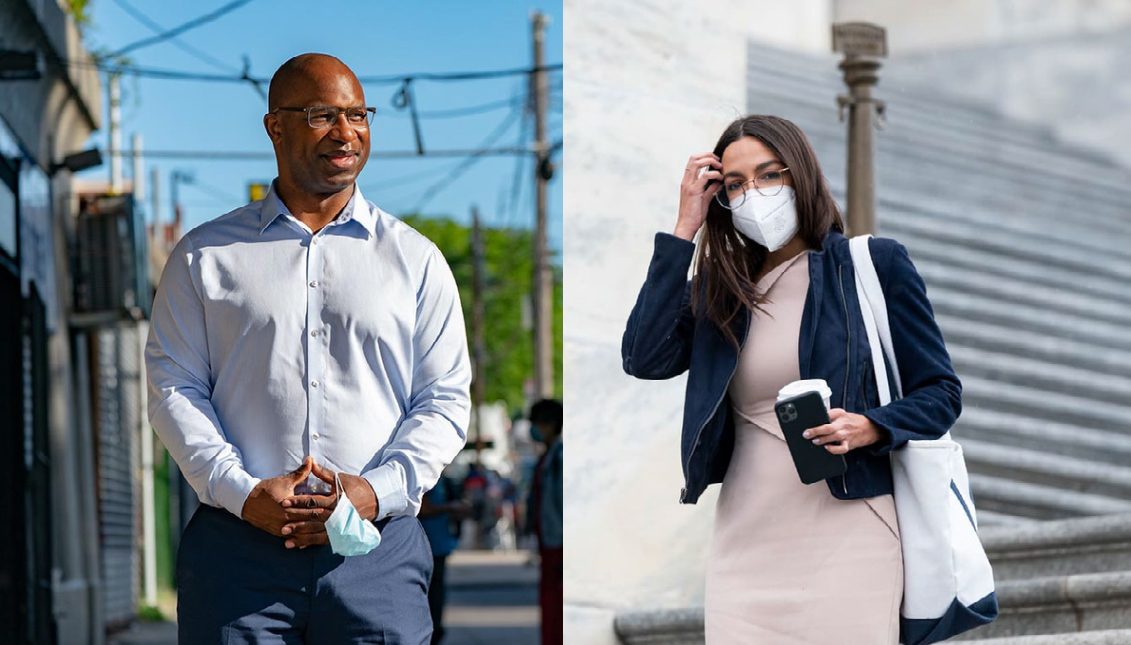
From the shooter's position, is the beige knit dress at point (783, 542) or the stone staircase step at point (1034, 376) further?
the stone staircase step at point (1034, 376)

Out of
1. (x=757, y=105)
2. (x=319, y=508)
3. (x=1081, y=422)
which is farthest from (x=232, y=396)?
(x=757, y=105)

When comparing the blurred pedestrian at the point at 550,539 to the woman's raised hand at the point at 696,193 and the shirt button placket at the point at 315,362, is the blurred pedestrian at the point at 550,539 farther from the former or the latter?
the shirt button placket at the point at 315,362

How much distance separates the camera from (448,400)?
3.19 metres

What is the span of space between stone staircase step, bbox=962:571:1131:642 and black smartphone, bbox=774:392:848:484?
8.42ft

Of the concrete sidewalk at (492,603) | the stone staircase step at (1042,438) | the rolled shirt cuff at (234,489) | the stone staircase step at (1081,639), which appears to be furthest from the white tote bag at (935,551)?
the concrete sidewalk at (492,603)

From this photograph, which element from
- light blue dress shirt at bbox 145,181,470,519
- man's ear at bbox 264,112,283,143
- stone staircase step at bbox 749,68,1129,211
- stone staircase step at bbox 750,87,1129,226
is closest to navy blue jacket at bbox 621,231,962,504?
light blue dress shirt at bbox 145,181,470,519

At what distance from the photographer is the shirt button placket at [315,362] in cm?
308

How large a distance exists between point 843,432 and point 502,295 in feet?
186

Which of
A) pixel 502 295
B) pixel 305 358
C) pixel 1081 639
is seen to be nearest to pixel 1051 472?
pixel 1081 639

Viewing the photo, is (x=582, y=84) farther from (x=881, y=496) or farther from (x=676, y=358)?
(x=881, y=496)

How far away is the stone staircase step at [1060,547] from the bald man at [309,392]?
131 inches

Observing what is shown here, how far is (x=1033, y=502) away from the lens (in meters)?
6.75

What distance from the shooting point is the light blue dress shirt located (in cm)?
308

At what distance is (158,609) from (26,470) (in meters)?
8.46
